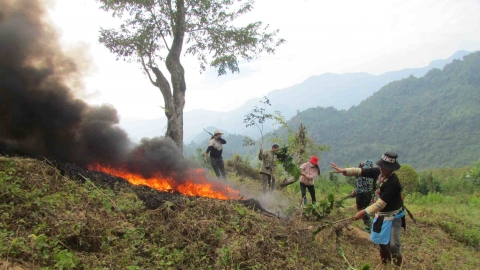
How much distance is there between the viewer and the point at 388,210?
511cm

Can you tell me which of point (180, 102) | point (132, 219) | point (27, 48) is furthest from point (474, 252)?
point (27, 48)

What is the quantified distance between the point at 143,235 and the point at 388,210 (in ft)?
13.5

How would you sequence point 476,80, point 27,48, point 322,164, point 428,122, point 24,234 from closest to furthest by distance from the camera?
point 24,234, point 27,48, point 322,164, point 428,122, point 476,80

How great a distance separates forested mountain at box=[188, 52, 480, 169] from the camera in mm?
57769

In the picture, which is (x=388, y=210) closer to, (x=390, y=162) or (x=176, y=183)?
(x=390, y=162)

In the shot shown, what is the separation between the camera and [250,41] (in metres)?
12.6

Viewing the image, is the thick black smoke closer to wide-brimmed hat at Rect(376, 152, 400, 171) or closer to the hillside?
wide-brimmed hat at Rect(376, 152, 400, 171)

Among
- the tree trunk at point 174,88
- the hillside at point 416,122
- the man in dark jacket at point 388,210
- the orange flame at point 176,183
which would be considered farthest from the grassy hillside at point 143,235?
Result: the hillside at point 416,122

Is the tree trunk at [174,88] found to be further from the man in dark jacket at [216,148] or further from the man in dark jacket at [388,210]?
the man in dark jacket at [388,210]

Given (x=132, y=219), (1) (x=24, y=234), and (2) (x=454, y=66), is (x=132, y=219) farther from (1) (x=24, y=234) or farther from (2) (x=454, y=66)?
(2) (x=454, y=66)

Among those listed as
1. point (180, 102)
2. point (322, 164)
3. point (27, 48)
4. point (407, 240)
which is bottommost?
point (322, 164)

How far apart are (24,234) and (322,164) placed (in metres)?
58.5

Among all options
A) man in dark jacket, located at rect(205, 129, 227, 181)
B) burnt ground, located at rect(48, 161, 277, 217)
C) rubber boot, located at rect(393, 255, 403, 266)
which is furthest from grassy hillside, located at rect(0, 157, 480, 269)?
man in dark jacket, located at rect(205, 129, 227, 181)

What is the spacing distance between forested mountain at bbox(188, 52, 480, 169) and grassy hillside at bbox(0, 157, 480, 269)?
54.3m
